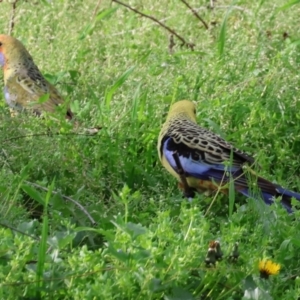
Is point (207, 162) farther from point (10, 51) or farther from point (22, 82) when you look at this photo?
point (10, 51)

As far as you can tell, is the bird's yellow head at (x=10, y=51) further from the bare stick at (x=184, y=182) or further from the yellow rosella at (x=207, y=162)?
the bare stick at (x=184, y=182)

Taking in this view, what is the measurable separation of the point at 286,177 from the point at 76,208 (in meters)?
1.28

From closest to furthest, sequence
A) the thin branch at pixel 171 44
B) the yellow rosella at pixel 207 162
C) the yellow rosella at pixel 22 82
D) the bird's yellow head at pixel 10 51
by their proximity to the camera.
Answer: the yellow rosella at pixel 207 162, the yellow rosella at pixel 22 82, the bird's yellow head at pixel 10 51, the thin branch at pixel 171 44

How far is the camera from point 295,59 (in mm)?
5754

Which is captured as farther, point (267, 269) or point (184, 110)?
point (184, 110)

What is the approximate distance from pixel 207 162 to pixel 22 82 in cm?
179

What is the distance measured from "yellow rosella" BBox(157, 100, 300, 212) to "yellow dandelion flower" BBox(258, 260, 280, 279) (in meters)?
0.85

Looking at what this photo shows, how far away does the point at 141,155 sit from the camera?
16.3 ft

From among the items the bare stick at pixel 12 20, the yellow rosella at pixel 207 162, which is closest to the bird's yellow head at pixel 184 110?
the yellow rosella at pixel 207 162

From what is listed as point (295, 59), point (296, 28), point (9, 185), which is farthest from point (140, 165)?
point (296, 28)

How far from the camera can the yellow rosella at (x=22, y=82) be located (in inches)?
214

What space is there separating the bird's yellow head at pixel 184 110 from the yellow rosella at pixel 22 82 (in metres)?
0.57

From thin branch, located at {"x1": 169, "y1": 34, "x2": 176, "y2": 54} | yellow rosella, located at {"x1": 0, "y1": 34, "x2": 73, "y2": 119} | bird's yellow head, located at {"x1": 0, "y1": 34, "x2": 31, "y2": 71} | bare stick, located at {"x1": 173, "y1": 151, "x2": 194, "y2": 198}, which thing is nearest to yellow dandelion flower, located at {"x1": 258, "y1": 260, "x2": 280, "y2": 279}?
bare stick, located at {"x1": 173, "y1": 151, "x2": 194, "y2": 198}

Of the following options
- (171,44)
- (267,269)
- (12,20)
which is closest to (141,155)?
(171,44)
